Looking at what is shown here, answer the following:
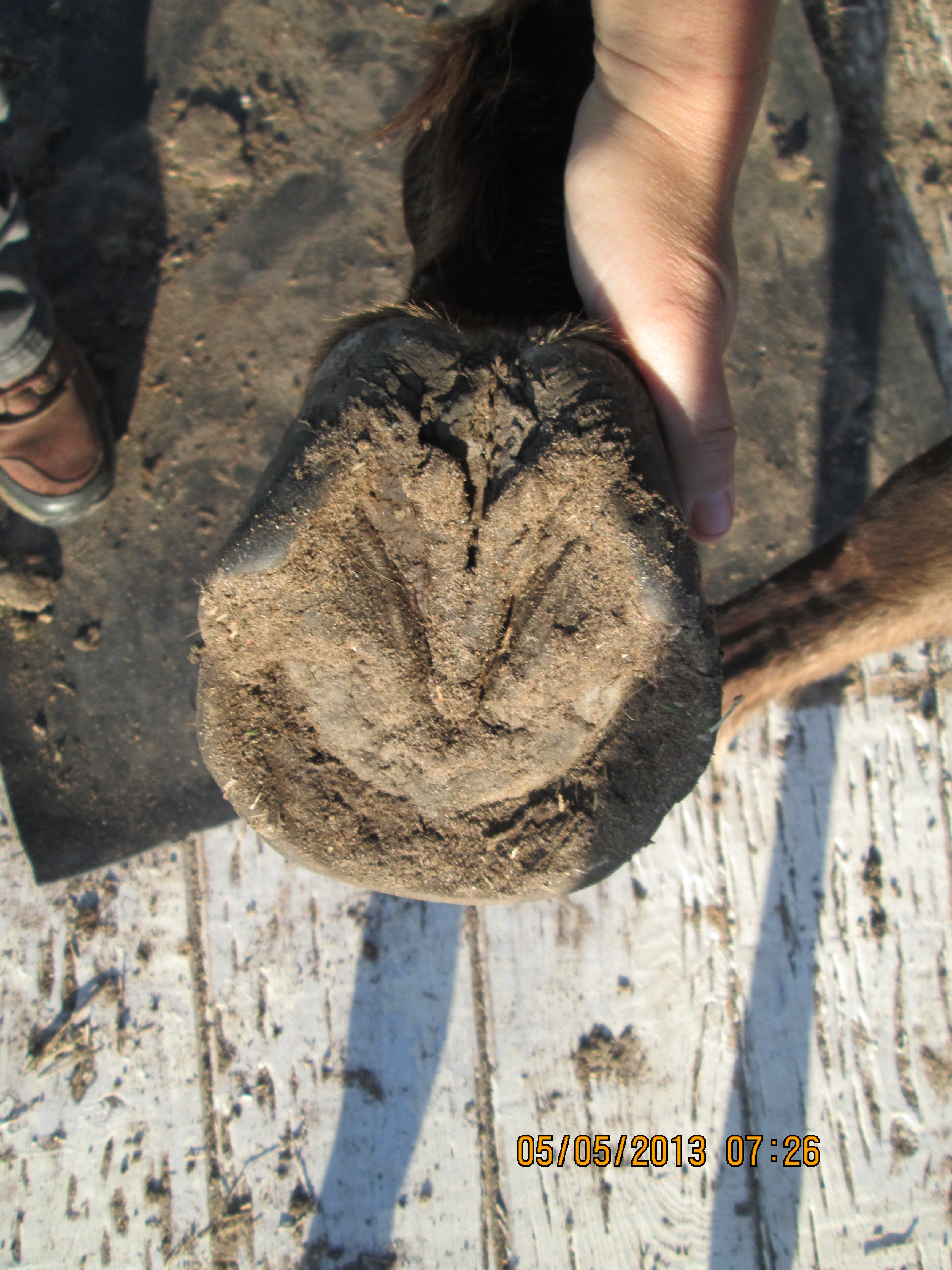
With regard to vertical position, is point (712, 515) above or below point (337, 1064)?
above

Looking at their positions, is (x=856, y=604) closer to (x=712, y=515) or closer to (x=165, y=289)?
(x=712, y=515)

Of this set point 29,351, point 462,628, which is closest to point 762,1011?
point 462,628

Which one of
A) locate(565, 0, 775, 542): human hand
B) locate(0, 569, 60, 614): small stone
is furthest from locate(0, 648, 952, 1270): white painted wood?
locate(565, 0, 775, 542): human hand

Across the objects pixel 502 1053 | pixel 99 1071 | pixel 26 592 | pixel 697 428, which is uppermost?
pixel 697 428

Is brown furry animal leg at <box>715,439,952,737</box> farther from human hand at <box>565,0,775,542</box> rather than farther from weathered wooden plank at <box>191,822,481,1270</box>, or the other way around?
weathered wooden plank at <box>191,822,481,1270</box>

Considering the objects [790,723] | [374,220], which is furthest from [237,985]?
[374,220]

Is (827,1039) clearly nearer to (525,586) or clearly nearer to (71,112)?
(525,586)
